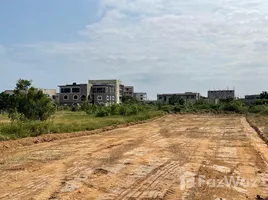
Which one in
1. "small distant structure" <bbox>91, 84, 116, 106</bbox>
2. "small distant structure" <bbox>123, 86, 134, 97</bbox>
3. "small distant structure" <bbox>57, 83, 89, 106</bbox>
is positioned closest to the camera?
"small distant structure" <bbox>57, 83, 89, 106</bbox>

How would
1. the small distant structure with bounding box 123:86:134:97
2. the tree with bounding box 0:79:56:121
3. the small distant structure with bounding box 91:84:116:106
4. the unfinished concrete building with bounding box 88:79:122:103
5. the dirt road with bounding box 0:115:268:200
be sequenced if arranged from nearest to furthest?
the dirt road with bounding box 0:115:268:200 < the tree with bounding box 0:79:56:121 < the small distant structure with bounding box 91:84:116:106 < the unfinished concrete building with bounding box 88:79:122:103 < the small distant structure with bounding box 123:86:134:97

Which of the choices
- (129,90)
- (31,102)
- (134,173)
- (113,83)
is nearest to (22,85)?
(31,102)

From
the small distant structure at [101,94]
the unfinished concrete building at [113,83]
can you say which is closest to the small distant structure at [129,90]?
the unfinished concrete building at [113,83]

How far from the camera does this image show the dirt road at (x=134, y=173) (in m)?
7.63

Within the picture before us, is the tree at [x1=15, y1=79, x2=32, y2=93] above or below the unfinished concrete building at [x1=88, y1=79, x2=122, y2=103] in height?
below

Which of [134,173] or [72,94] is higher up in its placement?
[72,94]

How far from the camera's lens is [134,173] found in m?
9.78

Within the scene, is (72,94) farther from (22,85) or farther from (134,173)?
(134,173)

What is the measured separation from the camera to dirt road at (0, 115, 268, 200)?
763cm

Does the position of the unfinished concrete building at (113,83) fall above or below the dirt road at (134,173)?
above

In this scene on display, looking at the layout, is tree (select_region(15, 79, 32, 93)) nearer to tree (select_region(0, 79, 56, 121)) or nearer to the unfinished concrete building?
tree (select_region(0, 79, 56, 121))

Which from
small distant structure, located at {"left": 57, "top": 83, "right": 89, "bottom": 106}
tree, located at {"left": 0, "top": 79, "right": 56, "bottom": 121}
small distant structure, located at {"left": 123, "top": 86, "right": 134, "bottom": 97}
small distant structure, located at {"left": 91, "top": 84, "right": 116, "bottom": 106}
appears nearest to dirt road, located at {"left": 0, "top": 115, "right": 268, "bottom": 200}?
tree, located at {"left": 0, "top": 79, "right": 56, "bottom": 121}

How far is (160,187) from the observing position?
8.14 m

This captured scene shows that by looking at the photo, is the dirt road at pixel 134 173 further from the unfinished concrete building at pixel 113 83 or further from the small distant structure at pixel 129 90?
the small distant structure at pixel 129 90
